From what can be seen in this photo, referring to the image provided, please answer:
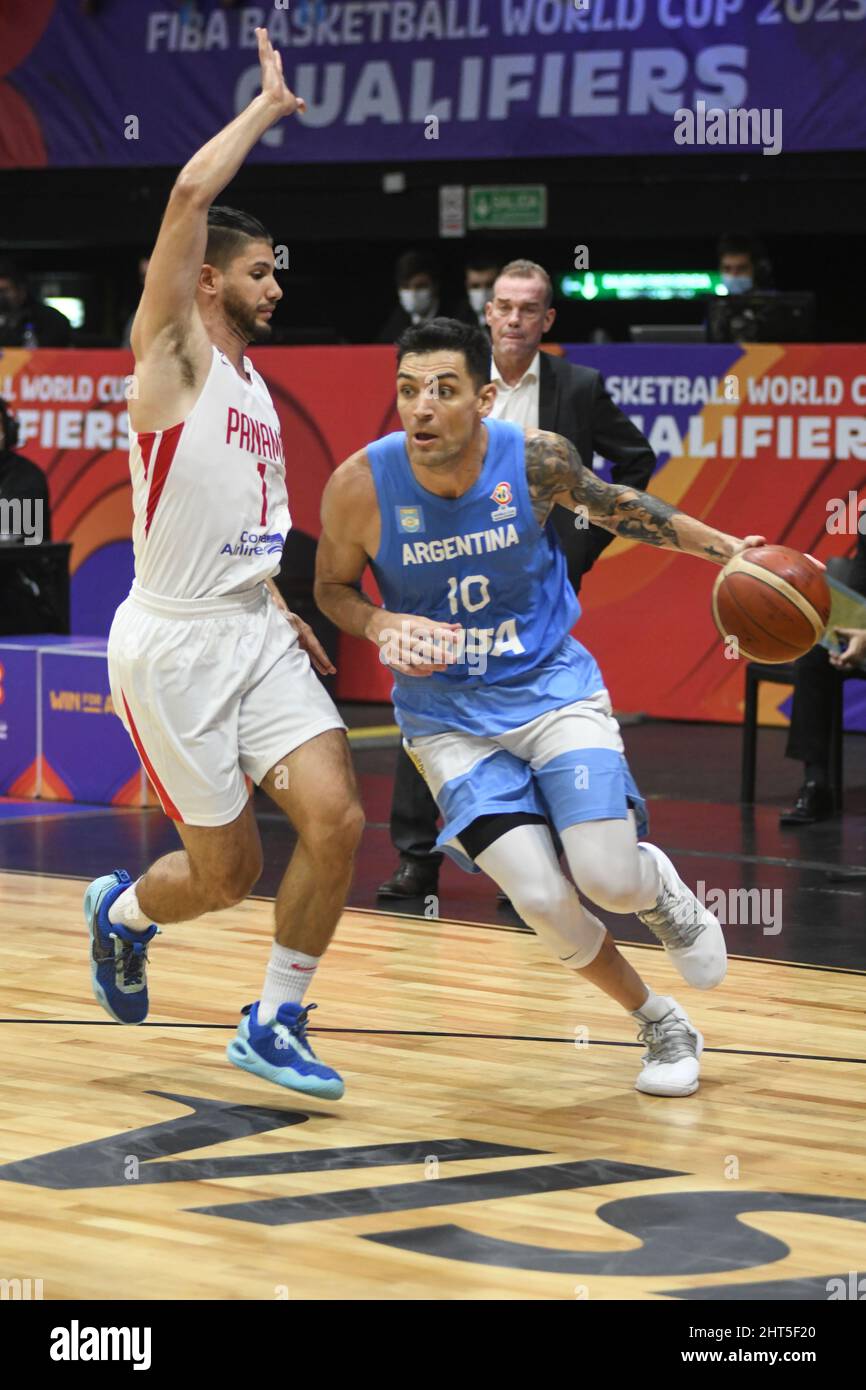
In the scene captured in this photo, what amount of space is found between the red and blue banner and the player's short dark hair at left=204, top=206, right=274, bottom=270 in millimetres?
5930

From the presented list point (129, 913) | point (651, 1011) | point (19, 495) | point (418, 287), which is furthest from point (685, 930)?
point (418, 287)

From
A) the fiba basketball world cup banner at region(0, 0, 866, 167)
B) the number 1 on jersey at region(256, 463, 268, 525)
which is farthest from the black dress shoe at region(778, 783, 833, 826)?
the fiba basketball world cup banner at region(0, 0, 866, 167)

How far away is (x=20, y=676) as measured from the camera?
374 inches

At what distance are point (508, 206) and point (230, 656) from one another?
10483 millimetres

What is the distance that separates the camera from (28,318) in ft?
44.6

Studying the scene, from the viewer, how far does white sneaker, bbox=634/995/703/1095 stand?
5082mm

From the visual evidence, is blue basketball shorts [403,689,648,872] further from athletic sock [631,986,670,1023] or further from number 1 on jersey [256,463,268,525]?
number 1 on jersey [256,463,268,525]

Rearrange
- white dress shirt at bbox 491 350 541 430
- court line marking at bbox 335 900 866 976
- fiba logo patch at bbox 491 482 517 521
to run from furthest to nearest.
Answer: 1. white dress shirt at bbox 491 350 541 430
2. court line marking at bbox 335 900 866 976
3. fiba logo patch at bbox 491 482 517 521

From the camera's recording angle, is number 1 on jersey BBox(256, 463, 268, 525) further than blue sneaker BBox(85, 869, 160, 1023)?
No

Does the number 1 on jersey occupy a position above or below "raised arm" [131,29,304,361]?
below

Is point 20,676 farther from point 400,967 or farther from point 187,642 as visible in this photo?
point 187,642

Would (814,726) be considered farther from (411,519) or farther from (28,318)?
(28,318)

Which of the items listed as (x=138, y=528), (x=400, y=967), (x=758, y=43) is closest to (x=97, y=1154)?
(x=138, y=528)

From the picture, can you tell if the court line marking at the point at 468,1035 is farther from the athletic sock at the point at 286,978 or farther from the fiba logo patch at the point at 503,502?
the fiba logo patch at the point at 503,502
